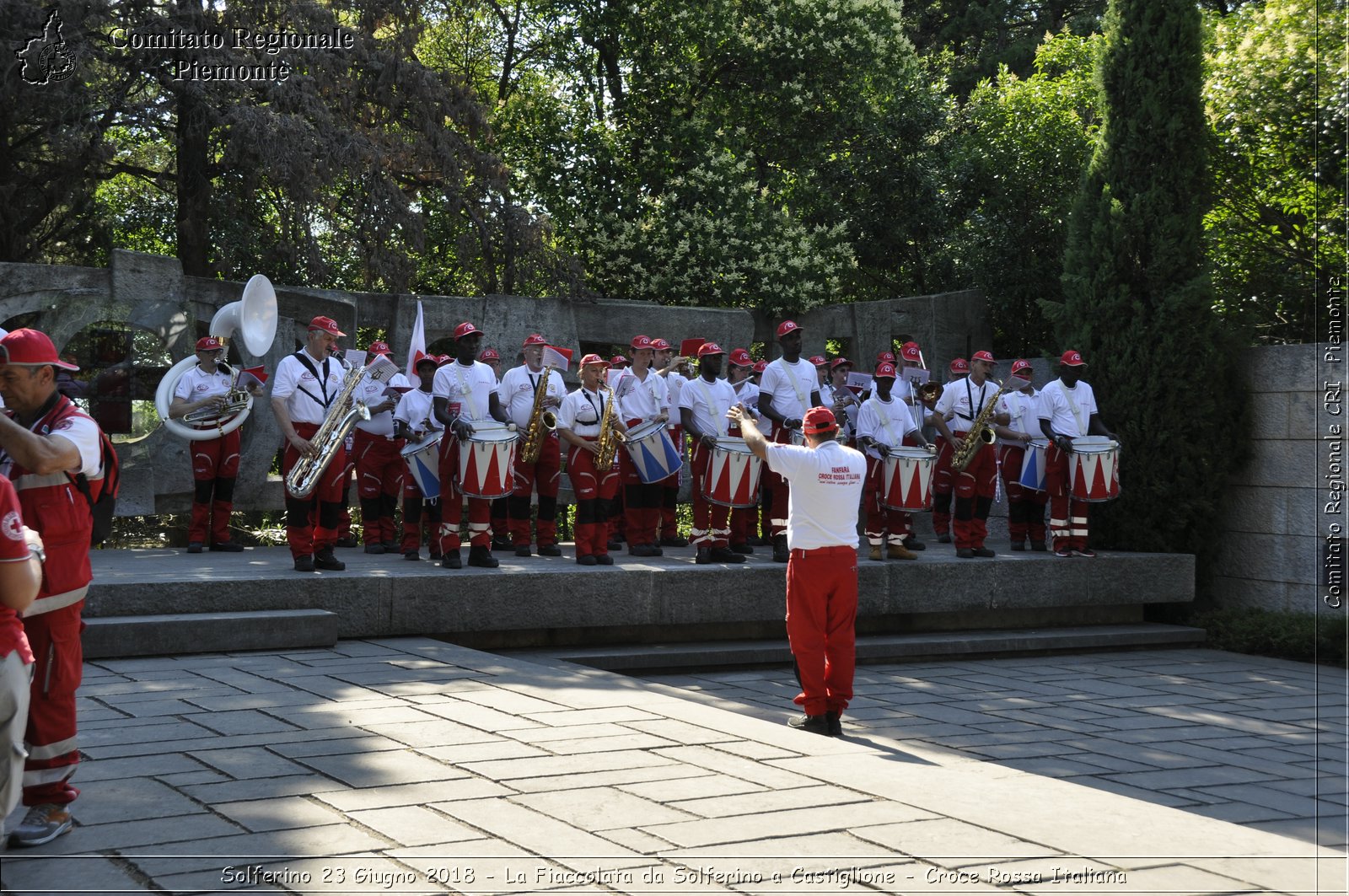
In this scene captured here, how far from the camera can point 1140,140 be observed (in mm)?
13398

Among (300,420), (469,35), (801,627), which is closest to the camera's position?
(801,627)

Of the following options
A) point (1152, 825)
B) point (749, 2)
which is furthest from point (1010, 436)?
point (749, 2)

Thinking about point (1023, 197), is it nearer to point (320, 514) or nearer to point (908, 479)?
point (908, 479)

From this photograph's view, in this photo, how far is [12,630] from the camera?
4.20 meters

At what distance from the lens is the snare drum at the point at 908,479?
37.2 feet

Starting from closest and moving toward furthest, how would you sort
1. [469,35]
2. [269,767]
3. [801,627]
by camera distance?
1. [269,767]
2. [801,627]
3. [469,35]

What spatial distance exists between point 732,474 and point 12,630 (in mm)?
7110

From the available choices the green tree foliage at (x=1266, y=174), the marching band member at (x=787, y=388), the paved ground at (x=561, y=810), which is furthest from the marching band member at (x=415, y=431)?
the green tree foliage at (x=1266, y=174)

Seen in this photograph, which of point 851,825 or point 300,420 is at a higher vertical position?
point 300,420

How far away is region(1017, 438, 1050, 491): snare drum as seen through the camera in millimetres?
12469

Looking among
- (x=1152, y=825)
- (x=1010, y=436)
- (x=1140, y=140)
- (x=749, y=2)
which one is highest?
(x=749, y=2)

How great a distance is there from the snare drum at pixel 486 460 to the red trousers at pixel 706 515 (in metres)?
1.86

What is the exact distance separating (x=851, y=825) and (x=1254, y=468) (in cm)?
980

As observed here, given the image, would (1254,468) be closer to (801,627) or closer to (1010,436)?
(1010,436)
